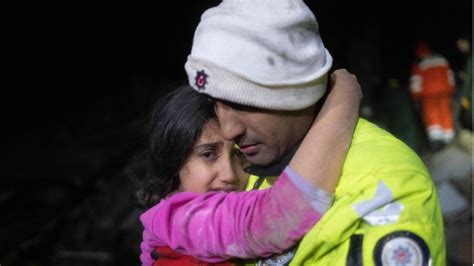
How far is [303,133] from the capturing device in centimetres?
159

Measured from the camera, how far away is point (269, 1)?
1.49 m

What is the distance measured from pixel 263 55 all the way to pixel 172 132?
32.3 inches

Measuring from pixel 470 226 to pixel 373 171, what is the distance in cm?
480

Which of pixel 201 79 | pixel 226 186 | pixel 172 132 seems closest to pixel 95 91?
pixel 172 132

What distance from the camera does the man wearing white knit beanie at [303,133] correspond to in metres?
1.31

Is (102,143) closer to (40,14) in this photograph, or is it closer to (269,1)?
(40,14)

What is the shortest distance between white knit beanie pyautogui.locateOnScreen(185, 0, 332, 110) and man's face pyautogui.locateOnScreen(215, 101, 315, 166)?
0.14 ft

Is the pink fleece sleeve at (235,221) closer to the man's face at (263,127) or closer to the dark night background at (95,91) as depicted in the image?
the man's face at (263,127)

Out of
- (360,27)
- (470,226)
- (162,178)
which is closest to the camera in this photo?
(162,178)

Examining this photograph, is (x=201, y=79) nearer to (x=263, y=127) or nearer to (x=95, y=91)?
(x=263, y=127)

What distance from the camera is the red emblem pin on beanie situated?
155cm

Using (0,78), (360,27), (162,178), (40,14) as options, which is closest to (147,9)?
(40,14)

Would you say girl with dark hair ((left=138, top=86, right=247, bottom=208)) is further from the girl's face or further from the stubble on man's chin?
the stubble on man's chin

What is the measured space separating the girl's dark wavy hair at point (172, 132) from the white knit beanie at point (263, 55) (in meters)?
0.56
